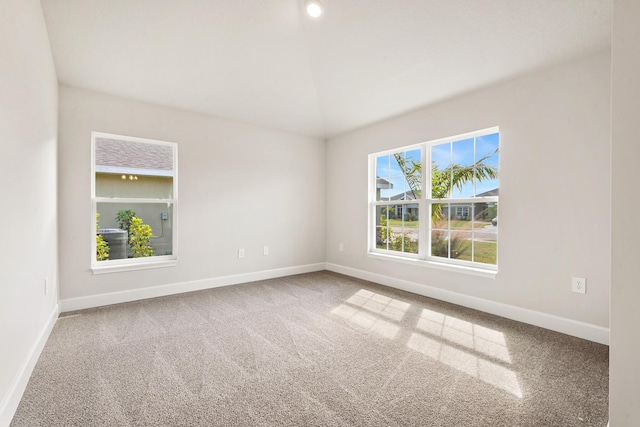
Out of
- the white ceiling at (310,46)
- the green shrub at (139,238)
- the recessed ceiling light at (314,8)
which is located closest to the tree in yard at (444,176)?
the white ceiling at (310,46)

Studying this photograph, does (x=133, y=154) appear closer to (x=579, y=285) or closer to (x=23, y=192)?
(x=23, y=192)

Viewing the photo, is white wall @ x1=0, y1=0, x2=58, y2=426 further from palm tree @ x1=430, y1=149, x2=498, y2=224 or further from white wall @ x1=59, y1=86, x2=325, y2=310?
palm tree @ x1=430, y1=149, x2=498, y2=224

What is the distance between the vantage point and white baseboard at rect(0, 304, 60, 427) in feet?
4.68

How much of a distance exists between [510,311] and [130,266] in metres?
4.06

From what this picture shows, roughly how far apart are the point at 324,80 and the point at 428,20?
4.67 ft

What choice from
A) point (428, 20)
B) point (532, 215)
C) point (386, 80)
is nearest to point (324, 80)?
point (386, 80)

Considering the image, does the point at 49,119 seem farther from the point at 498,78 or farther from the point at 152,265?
the point at 498,78

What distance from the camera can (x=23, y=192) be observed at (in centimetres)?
181

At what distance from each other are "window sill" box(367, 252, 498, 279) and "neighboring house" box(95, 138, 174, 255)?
9.33ft

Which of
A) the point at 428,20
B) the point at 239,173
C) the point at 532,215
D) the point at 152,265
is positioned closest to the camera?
the point at 428,20

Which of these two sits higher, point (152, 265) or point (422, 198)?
point (422, 198)

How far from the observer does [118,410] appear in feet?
5.14

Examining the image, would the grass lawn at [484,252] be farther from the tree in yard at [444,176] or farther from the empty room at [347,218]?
the tree in yard at [444,176]

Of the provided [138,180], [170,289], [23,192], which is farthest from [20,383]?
[138,180]
